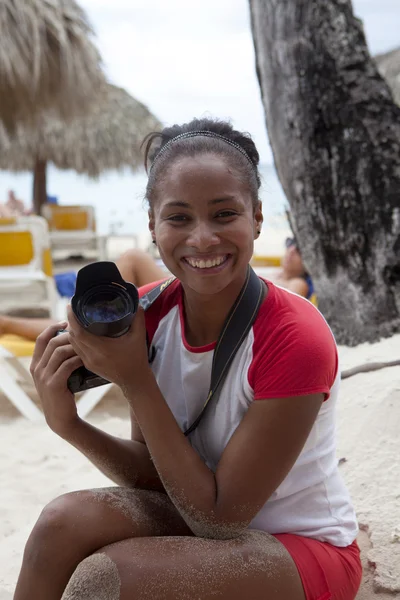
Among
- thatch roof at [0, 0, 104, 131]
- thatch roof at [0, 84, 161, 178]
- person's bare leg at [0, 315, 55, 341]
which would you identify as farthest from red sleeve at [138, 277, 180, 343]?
thatch roof at [0, 84, 161, 178]

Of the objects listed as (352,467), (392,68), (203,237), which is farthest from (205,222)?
(392,68)

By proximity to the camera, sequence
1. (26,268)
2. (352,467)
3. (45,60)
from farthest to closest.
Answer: (45,60) < (26,268) < (352,467)

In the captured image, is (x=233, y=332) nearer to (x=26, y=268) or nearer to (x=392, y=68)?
(x=26, y=268)

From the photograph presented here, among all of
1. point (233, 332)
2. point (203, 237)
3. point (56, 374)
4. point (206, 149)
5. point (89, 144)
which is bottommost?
point (56, 374)

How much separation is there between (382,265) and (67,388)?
2276 mm

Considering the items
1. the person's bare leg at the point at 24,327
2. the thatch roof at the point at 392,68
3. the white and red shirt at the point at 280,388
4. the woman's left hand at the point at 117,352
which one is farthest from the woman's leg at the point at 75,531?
the thatch roof at the point at 392,68

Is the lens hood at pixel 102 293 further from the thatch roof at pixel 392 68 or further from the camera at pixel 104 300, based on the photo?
the thatch roof at pixel 392 68

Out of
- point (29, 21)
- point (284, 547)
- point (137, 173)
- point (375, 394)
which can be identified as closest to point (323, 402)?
point (284, 547)

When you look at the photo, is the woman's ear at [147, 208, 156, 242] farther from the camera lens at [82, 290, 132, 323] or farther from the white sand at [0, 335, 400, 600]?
the white sand at [0, 335, 400, 600]

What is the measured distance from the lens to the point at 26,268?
21.2 feet

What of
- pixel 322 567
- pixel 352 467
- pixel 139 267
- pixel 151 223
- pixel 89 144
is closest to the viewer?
pixel 322 567

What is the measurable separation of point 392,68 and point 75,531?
13003mm

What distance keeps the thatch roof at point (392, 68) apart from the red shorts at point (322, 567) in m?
11.5

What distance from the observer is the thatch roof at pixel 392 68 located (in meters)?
11.9
